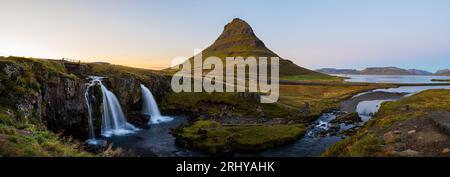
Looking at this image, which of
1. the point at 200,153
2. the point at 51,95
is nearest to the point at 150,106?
the point at 51,95

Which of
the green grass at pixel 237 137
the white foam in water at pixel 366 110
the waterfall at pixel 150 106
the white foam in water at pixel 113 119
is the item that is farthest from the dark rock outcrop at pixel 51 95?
the white foam in water at pixel 366 110

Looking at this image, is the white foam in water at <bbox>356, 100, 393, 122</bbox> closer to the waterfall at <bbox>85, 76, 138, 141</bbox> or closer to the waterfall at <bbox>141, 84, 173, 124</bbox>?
the waterfall at <bbox>141, 84, 173, 124</bbox>

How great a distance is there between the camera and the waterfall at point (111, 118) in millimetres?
55628

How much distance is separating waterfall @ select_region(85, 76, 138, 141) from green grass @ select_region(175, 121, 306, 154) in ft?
43.0

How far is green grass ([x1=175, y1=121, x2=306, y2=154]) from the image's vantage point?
45.8m

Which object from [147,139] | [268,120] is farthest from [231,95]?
[147,139]

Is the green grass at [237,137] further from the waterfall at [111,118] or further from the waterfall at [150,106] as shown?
the waterfall at [150,106]

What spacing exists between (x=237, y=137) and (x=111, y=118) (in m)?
27.6

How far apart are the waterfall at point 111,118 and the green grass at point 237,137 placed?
43.0ft

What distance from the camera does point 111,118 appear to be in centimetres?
6044

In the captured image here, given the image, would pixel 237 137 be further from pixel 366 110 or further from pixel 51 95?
pixel 366 110

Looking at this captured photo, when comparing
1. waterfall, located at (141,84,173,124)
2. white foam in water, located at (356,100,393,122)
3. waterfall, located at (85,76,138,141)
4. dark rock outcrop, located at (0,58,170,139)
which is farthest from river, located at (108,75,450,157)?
waterfall, located at (141,84,173,124)
